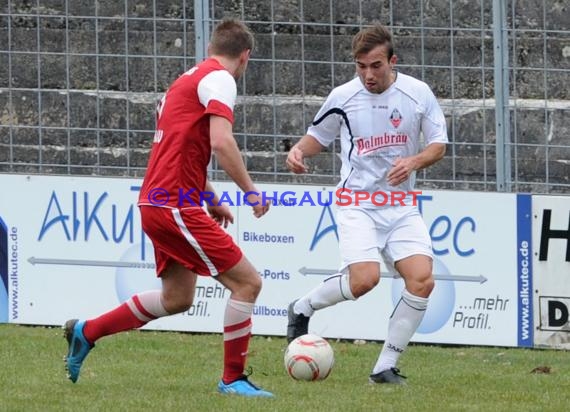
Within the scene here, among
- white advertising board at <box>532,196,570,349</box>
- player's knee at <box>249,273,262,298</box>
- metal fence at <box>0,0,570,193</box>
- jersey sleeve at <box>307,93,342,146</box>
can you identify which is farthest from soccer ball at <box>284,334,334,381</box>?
metal fence at <box>0,0,570,193</box>

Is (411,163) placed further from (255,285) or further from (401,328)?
(255,285)

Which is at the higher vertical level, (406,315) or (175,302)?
(175,302)

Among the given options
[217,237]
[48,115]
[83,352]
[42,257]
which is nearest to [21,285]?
[42,257]

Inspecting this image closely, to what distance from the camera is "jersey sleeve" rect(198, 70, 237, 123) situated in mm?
7320

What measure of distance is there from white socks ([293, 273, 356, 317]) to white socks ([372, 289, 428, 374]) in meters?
0.36

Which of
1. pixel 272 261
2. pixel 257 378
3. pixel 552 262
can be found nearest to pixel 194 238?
pixel 257 378

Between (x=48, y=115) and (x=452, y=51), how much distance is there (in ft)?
10.9

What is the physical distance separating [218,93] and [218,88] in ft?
0.11

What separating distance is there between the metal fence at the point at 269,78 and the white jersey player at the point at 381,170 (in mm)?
2380

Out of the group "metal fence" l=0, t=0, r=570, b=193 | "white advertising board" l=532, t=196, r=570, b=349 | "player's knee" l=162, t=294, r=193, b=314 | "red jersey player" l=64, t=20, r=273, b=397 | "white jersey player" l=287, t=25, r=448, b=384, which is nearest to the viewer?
"red jersey player" l=64, t=20, r=273, b=397

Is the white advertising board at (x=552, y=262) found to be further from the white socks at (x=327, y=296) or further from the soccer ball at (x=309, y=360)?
the soccer ball at (x=309, y=360)

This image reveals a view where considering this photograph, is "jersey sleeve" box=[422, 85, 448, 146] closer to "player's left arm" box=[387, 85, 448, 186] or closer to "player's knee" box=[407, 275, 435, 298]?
"player's left arm" box=[387, 85, 448, 186]

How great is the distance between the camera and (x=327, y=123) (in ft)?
29.3

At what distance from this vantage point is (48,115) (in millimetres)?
11641
